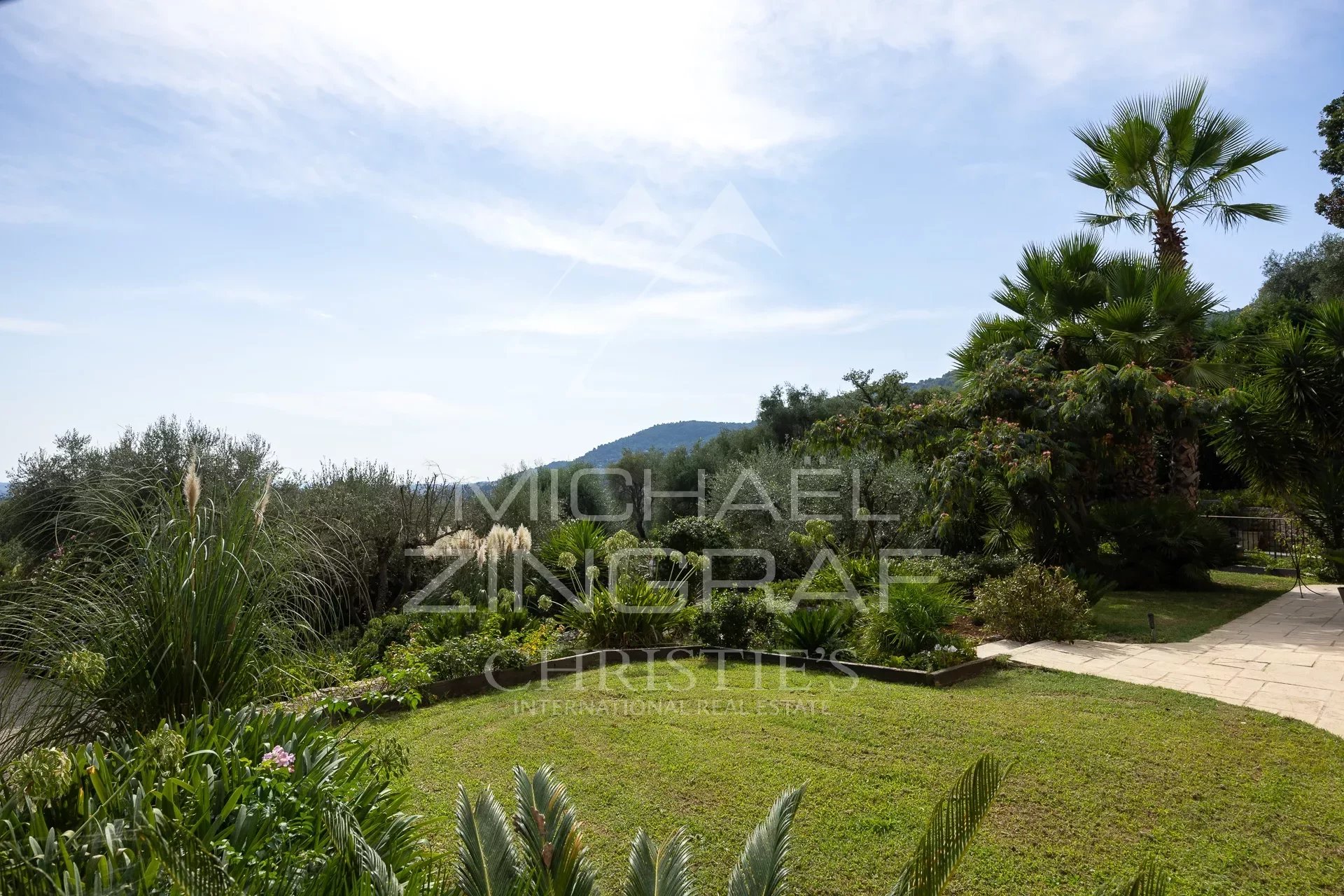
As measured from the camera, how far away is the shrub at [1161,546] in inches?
477

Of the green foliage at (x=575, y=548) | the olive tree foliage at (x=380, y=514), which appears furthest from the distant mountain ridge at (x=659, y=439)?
the green foliage at (x=575, y=548)

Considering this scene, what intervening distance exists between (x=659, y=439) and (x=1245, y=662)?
881 inches

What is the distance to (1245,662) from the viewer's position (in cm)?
715

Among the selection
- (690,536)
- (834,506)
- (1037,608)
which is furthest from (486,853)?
(834,506)

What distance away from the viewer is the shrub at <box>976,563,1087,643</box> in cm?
836

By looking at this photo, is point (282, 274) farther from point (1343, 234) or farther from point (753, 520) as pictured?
point (1343, 234)

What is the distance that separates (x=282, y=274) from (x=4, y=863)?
6.46 metres

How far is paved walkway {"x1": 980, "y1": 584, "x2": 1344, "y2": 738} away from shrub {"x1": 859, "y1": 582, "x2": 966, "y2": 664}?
Result: 732 millimetres

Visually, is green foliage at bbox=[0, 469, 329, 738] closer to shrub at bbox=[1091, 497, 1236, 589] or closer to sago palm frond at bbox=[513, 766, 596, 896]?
sago palm frond at bbox=[513, 766, 596, 896]

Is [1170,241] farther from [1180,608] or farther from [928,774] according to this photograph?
[928,774]

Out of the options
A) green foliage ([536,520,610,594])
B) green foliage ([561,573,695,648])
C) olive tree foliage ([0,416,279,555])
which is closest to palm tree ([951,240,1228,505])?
green foliage ([536,520,610,594])

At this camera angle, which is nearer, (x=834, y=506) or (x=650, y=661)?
(x=650, y=661)

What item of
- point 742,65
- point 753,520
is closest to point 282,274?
point 742,65

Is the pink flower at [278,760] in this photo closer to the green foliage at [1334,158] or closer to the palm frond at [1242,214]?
the palm frond at [1242,214]
